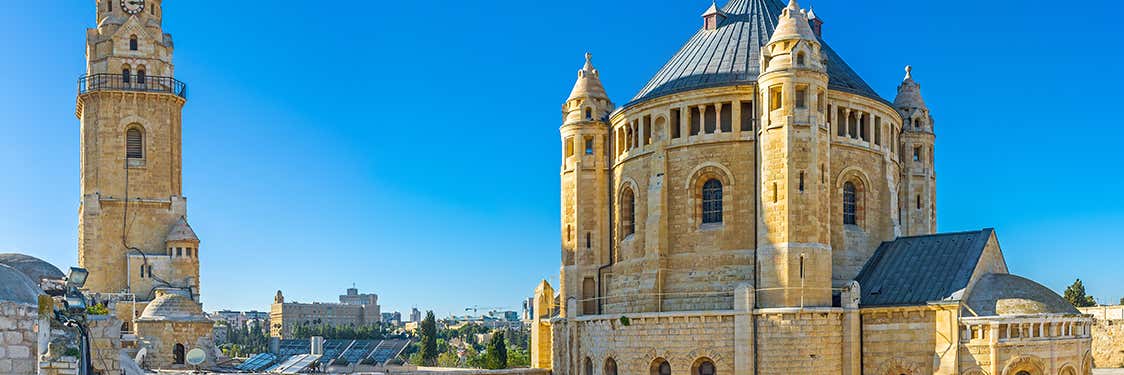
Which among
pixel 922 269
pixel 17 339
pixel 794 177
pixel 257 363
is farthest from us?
pixel 257 363

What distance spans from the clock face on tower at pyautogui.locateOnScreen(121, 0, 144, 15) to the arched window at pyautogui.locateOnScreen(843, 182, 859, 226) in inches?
1819

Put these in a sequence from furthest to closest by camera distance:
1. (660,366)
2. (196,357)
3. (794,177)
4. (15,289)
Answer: (196,357) < (660,366) < (794,177) < (15,289)

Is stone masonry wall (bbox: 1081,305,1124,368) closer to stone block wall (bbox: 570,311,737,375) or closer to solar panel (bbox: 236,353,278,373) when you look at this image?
stone block wall (bbox: 570,311,737,375)

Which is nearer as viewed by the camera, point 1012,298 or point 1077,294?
point 1012,298

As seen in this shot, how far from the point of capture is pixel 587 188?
159 ft

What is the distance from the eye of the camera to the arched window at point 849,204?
44125 mm

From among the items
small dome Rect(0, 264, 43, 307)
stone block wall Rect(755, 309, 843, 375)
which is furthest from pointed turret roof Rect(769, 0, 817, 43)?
small dome Rect(0, 264, 43, 307)

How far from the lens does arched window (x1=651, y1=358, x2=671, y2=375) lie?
4234 cm

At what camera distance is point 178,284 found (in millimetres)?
65500

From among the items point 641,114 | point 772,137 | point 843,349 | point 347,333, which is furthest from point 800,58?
point 347,333

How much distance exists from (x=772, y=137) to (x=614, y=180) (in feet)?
31.9

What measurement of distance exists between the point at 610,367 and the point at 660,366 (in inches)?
112

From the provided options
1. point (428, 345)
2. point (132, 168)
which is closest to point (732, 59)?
point (132, 168)

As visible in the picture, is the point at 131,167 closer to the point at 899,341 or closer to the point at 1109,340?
the point at 899,341
